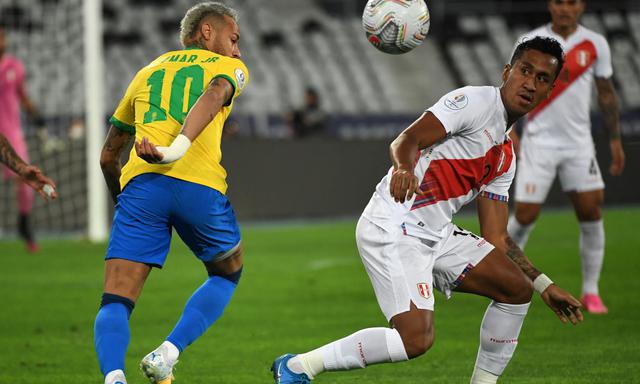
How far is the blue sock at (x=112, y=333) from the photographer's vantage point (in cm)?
511

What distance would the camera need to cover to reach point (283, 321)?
8758 millimetres

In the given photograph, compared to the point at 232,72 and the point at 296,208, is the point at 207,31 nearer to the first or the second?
the point at 232,72

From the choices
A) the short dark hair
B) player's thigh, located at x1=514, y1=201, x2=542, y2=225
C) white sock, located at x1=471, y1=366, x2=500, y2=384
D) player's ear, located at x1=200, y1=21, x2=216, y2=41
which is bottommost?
player's thigh, located at x1=514, y1=201, x2=542, y2=225

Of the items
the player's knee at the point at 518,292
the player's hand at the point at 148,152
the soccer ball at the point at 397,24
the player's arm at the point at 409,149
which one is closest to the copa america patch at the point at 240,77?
the player's hand at the point at 148,152

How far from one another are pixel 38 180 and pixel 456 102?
2.22 m

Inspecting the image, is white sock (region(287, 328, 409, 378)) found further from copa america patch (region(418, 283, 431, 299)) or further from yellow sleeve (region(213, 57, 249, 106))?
yellow sleeve (region(213, 57, 249, 106))

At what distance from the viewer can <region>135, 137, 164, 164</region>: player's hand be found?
4.94 meters

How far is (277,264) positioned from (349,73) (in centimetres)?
1370

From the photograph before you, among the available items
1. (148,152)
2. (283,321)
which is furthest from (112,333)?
(283,321)

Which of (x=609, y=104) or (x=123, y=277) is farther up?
(x=609, y=104)

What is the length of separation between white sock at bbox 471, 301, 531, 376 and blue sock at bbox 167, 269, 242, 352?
1.27 metres

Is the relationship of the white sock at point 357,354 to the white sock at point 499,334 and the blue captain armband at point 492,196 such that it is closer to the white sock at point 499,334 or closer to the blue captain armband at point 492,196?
the white sock at point 499,334

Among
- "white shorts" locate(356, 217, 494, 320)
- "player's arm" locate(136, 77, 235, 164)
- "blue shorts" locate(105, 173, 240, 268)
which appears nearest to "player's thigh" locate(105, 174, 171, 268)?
"blue shorts" locate(105, 173, 240, 268)

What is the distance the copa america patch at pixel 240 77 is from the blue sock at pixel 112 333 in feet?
3.68
